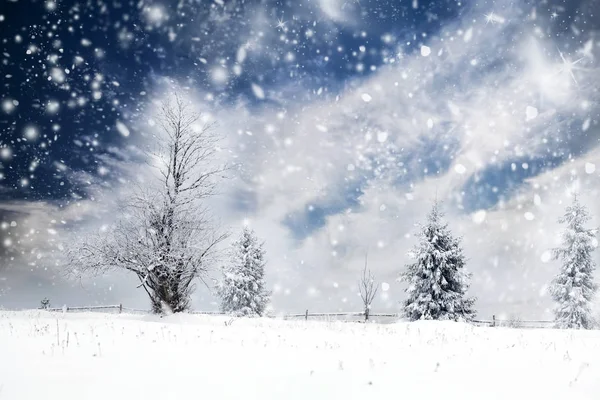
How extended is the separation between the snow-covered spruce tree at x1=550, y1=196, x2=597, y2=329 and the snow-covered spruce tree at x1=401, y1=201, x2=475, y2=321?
7510 mm

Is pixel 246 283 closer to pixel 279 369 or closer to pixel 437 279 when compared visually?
pixel 437 279

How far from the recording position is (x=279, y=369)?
6.66 meters

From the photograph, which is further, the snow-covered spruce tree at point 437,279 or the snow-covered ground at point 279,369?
the snow-covered spruce tree at point 437,279

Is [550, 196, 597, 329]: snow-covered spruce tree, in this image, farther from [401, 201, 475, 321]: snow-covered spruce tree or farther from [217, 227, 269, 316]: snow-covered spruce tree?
[217, 227, 269, 316]: snow-covered spruce tree

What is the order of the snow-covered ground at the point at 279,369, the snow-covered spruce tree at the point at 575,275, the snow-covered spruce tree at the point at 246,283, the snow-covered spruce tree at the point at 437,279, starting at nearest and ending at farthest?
the snow-covered ground at the point at 279,369
the snow-covered spruce tree at the point at 437,279
the snow-covered spruce tree at the point at 575,275
the snow-covered spruce tree at the point at 246,283

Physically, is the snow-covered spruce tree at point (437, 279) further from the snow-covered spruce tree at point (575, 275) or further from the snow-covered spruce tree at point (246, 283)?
the snow-covered spruce tree at point (246, 283)

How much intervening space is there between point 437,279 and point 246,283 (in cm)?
1532

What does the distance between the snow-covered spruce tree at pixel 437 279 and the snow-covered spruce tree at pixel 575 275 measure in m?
7.51

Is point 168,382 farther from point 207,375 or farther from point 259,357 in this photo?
point 259,357

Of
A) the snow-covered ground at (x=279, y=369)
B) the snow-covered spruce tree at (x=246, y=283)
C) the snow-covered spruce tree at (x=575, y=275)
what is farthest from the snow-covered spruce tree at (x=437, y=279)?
the snow-covered ground at (x=279, y=369)

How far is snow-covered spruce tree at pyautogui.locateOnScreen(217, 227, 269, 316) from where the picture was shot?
3213 centimetres

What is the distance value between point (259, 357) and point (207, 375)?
1503 millimetres

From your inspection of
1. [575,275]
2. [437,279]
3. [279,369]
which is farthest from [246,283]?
[279,369]

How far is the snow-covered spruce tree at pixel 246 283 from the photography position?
32.1m
